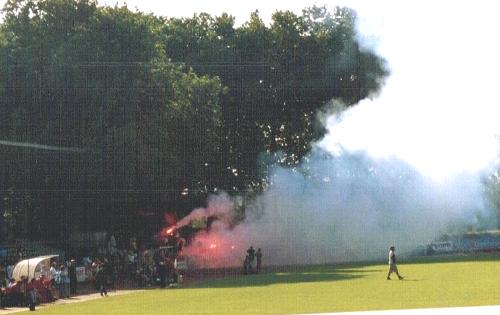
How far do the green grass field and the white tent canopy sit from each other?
3.01 m

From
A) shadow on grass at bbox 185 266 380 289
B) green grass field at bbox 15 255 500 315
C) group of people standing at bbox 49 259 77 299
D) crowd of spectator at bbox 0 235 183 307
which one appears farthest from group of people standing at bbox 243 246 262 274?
group of people standing at bbox 49 259 77 299

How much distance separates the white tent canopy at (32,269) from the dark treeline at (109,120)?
17.6 m

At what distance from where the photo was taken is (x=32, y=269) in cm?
4106

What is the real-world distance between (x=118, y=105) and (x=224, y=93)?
55.3 feet

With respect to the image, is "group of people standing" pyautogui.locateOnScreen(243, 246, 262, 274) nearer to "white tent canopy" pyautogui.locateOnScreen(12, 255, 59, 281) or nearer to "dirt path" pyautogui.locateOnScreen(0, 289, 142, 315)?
"dirt path" pyautogui.locateOnScreen(0, 289, 142, 315)

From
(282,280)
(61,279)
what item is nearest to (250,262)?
(282,280)

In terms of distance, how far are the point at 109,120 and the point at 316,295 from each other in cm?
2896

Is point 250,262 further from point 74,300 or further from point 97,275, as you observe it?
point 74,300

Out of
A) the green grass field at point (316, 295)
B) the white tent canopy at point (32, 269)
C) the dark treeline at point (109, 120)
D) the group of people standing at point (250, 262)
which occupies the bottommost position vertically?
the green grass field at point (316, 295)

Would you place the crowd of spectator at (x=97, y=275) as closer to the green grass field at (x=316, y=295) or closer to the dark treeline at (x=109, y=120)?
the green grass field at (x=316, y=295)

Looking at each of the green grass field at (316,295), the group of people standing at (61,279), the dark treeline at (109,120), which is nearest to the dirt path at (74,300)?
the group of people standing at (61,279)

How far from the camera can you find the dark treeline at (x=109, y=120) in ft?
200

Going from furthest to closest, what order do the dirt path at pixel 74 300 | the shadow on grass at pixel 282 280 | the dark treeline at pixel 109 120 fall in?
the dark treeline at pixel 109 120 < the shadow on grass at pixel 282 280 < the dirt path at pixel 74 300

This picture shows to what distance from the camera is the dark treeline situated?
200 ft
